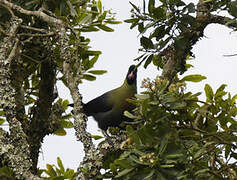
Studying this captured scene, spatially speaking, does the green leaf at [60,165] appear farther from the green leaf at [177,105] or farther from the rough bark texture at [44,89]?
the green leaf at [177,105]

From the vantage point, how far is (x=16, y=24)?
3.02 meters

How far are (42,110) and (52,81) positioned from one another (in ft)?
0.74

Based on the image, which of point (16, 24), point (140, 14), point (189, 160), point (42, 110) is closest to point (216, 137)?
point (189, 160)

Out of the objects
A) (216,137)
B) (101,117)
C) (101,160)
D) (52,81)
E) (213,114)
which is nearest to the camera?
(216,137)

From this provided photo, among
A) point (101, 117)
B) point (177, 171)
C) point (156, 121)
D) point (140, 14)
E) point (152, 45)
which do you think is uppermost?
point (140, 14)

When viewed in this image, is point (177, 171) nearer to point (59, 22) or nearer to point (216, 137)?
point (216, 137)

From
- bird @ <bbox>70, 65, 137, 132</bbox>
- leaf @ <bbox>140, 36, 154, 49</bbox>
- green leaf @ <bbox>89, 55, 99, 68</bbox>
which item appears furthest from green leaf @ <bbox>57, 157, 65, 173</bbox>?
leaf @ <bbox>140, 36, 154, 49</bbox>

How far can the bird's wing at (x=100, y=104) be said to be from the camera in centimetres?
429

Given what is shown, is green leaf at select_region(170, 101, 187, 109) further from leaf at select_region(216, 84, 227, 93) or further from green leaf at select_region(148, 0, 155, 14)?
leaf at select_region(216, 84, 227, 93)

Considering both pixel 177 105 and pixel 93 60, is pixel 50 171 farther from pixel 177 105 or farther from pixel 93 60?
pixel 177 105

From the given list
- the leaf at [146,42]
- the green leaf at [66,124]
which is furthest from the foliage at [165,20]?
the green leaf at [66,124]

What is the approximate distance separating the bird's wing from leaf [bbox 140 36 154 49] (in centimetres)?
141

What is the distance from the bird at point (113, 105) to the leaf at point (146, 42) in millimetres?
1278

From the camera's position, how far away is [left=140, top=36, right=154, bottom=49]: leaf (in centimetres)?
288
